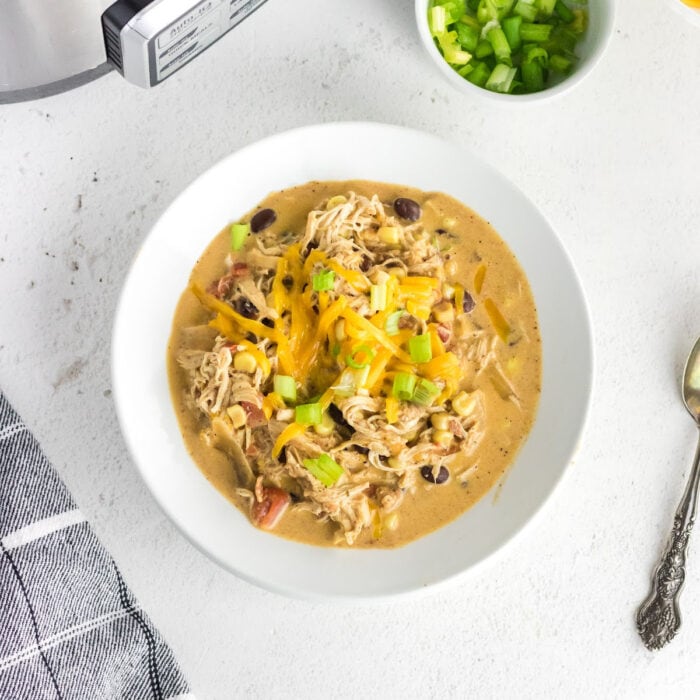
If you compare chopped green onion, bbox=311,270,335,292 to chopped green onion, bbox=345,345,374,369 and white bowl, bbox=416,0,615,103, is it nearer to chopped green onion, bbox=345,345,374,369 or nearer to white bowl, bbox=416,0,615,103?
chopped green onion, bbox=345,345,374,369

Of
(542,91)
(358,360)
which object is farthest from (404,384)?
(542,91)

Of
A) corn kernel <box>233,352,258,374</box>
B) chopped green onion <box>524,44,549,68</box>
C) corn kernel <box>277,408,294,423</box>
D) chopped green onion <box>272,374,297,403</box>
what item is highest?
chopped green onion <box>524,44,549,68</box>

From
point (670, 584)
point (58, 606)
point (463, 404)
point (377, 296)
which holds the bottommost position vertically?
point (670, 584)

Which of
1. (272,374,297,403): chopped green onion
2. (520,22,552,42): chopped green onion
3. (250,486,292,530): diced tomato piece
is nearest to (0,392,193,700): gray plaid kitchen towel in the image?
(250,486,292,530): diced tomato piece

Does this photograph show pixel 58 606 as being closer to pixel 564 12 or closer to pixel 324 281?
pixel 324 281

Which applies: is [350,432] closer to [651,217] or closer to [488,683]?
[488,683]

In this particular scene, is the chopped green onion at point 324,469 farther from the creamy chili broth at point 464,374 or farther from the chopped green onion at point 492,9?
the chopped green onion at point 492,9
